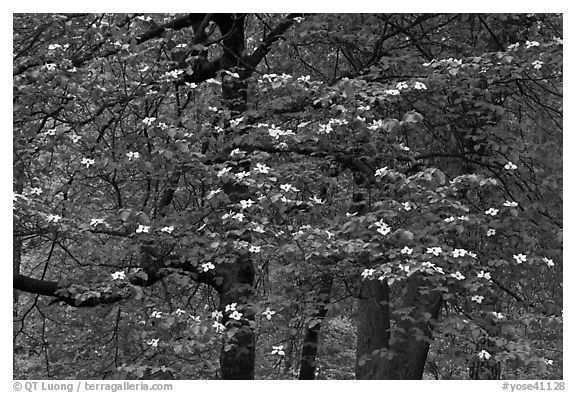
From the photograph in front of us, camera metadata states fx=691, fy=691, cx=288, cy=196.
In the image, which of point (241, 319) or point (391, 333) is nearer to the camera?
point (241, 319)

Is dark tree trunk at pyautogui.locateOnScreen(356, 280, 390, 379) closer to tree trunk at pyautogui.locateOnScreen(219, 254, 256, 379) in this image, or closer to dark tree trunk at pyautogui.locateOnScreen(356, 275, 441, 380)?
dark tree trunk at pyautogui.locateOnScreen(356, 275, 441, 380)

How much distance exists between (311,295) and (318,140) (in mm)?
1307

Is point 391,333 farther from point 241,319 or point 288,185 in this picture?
point 288,185

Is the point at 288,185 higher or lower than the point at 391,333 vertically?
higher

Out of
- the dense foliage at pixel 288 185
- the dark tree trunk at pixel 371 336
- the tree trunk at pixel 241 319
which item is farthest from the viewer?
the dark tree trunk at pixel 371 336

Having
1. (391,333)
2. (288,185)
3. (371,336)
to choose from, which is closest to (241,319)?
(288,185)

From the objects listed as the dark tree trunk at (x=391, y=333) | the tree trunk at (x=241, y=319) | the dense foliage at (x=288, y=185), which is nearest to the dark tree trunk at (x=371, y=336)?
the dark tree trunk at (x=391, y=333)

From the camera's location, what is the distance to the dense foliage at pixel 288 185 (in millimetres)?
5156

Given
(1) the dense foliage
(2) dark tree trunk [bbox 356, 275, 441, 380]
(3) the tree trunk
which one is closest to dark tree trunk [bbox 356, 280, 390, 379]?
(2) dark tree trunk [bbox 356, 275, 441, 380]

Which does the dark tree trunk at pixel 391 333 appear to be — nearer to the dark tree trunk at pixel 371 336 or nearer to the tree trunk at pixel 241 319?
the dark tree trunk at pixel 371 336

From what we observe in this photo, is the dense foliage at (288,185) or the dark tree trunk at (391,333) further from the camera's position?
the dark tree trunk at (391,333)

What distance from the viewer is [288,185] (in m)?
5.07

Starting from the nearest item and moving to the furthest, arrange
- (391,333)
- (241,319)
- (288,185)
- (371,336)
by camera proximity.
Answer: (288,185)
(241,319)
(391,333)
(371,336)
